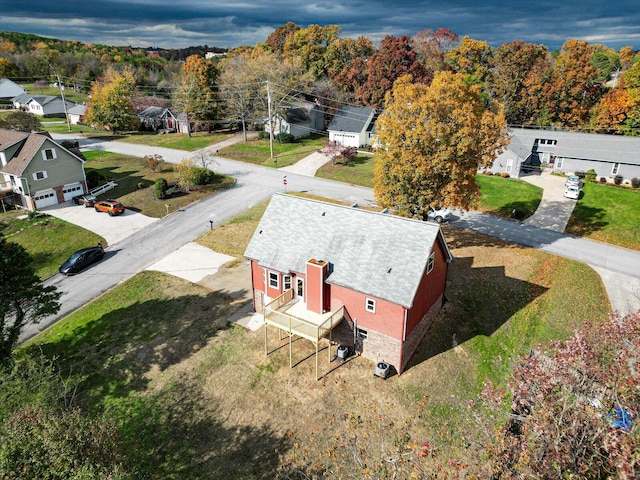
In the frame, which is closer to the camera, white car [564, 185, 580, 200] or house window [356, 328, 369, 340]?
house window [356, 328, 369, 340]

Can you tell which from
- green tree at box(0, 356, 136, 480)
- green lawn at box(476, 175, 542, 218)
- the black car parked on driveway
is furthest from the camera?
green lawn at box(476, 175, 542, 218)

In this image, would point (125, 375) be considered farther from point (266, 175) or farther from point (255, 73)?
point (255, 73)

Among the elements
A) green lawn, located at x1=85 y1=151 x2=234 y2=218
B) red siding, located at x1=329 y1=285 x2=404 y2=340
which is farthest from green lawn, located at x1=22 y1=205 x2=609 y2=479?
green lawn, located at x1=85 y1=151 x2=234 y2=218

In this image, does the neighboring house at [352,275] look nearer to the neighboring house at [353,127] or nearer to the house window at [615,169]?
the house window at [615,169]

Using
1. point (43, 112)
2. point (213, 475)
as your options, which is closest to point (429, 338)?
point (213, 475)

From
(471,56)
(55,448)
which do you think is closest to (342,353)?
(55,448)

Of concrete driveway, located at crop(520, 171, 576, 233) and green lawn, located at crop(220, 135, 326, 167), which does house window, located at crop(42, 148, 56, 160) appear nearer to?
green lawn, located at crop(220, 135, 326, 167)

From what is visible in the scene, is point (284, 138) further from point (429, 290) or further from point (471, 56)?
point (429, 290)

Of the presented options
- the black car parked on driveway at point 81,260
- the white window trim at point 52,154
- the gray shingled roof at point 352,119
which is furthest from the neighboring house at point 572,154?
the white window trim at point 52,154
